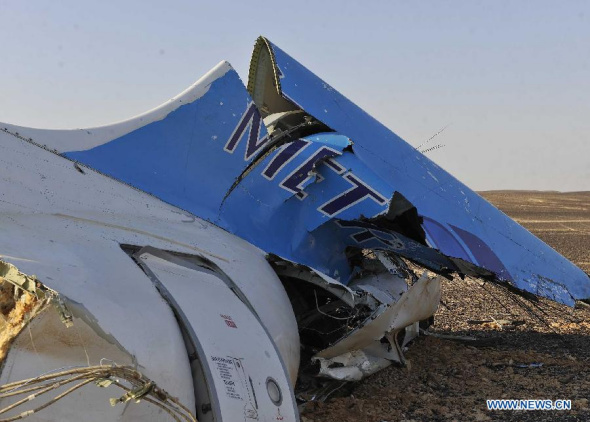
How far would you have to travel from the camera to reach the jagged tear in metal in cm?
358

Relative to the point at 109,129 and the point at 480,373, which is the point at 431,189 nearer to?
the point at 480,373

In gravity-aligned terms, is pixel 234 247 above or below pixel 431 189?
below

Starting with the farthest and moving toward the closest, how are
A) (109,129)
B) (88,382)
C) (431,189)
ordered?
(431,189)
(109,129)
(88,382)

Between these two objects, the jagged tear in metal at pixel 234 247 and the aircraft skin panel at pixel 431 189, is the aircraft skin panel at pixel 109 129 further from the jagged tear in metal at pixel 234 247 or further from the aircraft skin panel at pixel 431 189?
the aircraft skin panel at pixel 431 189

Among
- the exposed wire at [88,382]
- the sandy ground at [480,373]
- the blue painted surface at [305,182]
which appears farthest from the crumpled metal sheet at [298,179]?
the exposed wire at [88,382]

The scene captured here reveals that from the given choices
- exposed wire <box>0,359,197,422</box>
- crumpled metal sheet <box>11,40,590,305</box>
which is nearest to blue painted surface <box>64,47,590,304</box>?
crumpled metal sheet <box>11,40,590,305</box>

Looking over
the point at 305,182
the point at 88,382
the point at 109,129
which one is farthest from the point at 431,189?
the point at 88,382

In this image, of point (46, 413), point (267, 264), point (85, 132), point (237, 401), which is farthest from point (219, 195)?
point (46, 413)

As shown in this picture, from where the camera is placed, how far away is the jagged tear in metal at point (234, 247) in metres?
3.58

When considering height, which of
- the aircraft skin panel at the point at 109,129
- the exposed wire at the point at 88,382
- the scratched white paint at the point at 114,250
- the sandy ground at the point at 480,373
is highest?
the aircraft skin panel at the point at 109,129

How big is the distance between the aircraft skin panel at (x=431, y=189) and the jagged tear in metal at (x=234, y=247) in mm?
27

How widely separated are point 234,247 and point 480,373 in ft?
11.3

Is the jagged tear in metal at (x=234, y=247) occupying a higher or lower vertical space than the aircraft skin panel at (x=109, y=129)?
lower

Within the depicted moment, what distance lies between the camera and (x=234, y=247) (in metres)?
6.13
